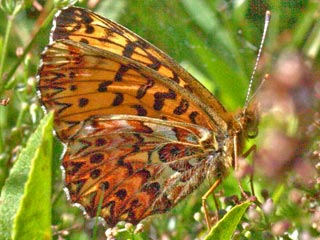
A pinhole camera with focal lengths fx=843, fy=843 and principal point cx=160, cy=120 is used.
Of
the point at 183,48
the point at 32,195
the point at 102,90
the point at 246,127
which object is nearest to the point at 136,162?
the point at 102,90

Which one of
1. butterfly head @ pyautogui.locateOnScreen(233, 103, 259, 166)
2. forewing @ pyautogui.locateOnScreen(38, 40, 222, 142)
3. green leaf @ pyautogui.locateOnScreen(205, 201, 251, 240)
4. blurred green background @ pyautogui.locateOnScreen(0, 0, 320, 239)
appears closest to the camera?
green leaf @ pyautogui.locateOnScreen(205, 201, 251, 240)

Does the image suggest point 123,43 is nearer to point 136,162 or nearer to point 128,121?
point 128,121

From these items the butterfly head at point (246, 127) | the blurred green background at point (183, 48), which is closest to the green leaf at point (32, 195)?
the blurred green background at point (183, 48)

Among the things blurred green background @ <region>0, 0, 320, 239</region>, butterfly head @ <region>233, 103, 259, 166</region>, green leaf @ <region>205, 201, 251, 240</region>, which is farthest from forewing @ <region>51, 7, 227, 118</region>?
green leaf @ <region>205, 201, 251, 240</region>

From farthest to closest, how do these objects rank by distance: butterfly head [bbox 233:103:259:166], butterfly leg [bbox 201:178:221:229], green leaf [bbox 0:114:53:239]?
butterfly head [bbox 233:103:259:166]
butterfly leg [bbox 201:178:221:229]
green leaf [bbox 0:114:53:239]

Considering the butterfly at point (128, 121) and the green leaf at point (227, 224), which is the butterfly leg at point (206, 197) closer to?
the butterfly at point (128, 121)

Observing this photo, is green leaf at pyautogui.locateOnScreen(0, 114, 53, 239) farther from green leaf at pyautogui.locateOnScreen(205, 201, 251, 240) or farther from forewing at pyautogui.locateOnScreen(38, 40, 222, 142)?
forewing at pyautogui.locateOnScreen(38, 40, 222, 142)
